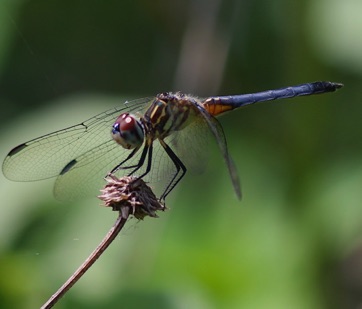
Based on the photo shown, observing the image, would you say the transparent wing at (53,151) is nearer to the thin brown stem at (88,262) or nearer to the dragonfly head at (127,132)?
the dragonfly head at (127,132)

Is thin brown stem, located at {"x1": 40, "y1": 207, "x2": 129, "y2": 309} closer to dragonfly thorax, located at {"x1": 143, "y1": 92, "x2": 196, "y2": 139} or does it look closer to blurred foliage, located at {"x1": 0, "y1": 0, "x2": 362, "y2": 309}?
dragonfly thorax, located at {"x1": 143, "y1": 92, "x2": 196, "y2": 139}

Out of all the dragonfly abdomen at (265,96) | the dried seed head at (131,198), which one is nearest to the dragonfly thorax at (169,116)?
the dragonfly abdomen at (265,96)

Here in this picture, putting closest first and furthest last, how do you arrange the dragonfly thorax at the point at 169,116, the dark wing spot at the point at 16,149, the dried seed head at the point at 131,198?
the dried seed head at the point at 131,198 → the dark wing spot at the point at 16,149 → the dragonfly thorax at the point at 169,116

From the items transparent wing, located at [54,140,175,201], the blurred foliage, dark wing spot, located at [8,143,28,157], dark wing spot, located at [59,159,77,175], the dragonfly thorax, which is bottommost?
the blurred foliage

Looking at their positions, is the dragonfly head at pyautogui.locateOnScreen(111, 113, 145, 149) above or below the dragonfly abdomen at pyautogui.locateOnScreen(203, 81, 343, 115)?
above

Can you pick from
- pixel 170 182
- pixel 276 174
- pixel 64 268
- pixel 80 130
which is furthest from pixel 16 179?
pixel 276 174

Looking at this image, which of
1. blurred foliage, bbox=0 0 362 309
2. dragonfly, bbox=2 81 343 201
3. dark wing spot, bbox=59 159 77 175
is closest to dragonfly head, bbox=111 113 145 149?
dragonfly, bbox=2 81 343 201

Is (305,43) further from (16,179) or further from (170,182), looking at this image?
(16,179)
